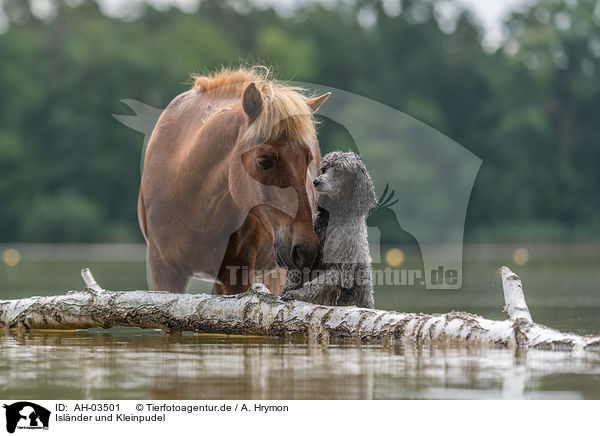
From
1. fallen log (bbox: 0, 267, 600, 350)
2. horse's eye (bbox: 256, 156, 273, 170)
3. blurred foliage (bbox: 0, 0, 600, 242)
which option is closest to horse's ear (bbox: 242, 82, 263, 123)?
horse's eye (bbox: 256, 156, 273, 170)

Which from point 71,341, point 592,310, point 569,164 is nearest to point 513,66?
point 569,164

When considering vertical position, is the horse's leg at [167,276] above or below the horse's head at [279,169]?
below

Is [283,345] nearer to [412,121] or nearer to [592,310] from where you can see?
[592,310]

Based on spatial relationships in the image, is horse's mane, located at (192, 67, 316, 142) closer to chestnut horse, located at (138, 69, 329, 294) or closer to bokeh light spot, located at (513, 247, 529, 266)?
chestnut horse, located at (138, 69, 329, 294)

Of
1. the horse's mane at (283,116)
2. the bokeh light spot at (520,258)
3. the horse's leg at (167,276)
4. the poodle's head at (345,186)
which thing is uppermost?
the bokeh light spot at (520,258)

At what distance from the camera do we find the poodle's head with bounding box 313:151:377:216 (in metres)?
6.70

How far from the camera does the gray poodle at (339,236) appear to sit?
21.9 feet

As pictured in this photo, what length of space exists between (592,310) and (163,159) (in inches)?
192

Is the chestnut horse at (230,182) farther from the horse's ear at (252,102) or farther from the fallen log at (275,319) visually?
the fallen log at (275,319)

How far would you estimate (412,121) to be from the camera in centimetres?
5444

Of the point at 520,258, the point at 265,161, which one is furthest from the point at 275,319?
the point at 520,258

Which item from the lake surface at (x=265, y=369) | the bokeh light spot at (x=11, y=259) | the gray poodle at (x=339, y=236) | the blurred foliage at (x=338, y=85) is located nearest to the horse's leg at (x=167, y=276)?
the lake surface at (x=265, y=369)
